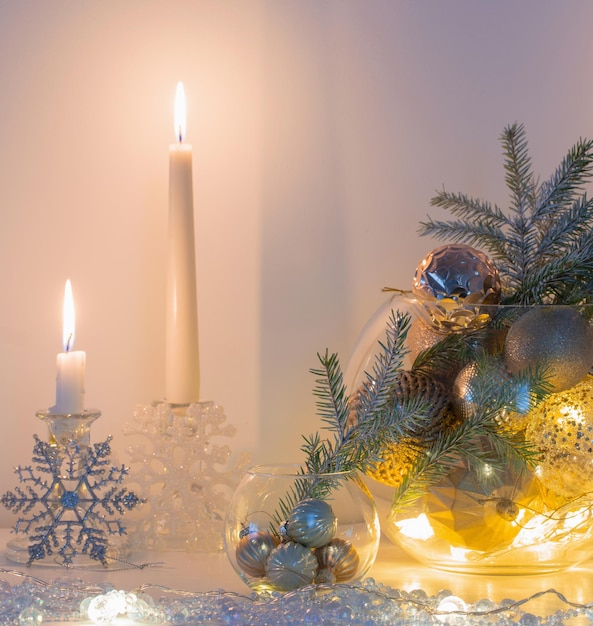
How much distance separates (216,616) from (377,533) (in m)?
0.13

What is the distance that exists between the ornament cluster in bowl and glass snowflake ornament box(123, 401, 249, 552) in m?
0.16

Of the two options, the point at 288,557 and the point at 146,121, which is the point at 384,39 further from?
the point at 288,557

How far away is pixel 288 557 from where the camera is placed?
560mm

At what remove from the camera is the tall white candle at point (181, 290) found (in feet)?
2.56

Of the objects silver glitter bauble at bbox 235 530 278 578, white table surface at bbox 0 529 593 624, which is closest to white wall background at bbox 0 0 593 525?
white table surface at bbox 0 529 593 624

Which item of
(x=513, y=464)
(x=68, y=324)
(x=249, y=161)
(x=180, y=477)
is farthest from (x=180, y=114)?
(x=513, y=464)

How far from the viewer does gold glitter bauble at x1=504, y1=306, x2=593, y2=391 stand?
2.05 feet

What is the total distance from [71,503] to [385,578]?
0.25m

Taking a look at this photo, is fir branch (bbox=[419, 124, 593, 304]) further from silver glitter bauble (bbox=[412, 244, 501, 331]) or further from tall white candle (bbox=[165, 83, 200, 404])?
tall white candle (bbox=[165, 83, 200, 404])

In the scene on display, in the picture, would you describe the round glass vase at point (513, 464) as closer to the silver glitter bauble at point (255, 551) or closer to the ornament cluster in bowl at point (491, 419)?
the ornament cluster in bowl at point (491, 419)

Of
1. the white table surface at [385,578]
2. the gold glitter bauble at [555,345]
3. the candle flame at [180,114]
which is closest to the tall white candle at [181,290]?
the candle flame at [180,114]

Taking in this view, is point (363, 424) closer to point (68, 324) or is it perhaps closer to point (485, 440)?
point (485, 440)

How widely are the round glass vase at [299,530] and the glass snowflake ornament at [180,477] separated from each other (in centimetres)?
15

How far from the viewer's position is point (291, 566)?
0.56 metres
